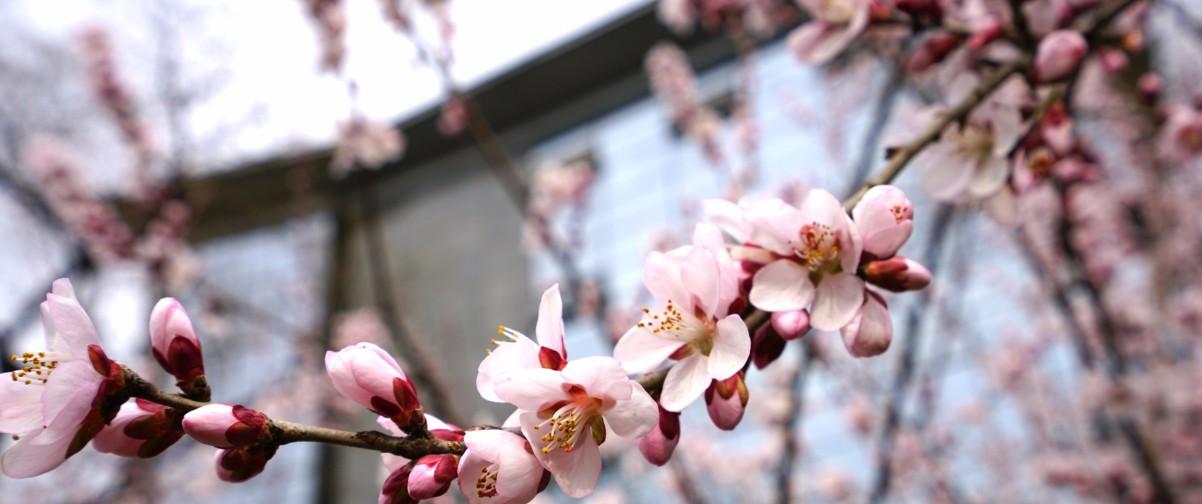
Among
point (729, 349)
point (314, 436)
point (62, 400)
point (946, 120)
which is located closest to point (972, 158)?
point (946, 120)

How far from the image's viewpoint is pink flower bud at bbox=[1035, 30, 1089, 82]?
776mm

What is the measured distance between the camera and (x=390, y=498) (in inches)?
20.1

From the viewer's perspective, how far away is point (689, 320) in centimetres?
57

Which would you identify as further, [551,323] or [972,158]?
[972,158]

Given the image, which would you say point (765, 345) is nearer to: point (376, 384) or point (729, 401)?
point (729, 401)

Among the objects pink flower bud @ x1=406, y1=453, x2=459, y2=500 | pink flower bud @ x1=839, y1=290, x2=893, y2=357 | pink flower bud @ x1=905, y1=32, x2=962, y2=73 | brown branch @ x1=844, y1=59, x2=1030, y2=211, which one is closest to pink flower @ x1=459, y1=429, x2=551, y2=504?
pink flower bud @ x1=406, y1=453, x2=459, y2=500

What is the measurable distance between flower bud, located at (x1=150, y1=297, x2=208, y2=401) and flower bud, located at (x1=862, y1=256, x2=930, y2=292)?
480mm

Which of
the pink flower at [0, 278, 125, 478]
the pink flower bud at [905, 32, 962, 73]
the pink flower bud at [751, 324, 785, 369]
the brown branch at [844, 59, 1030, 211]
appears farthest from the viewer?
the pink flower bud at [905, 32, 962, 73]

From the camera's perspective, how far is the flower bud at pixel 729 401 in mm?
537

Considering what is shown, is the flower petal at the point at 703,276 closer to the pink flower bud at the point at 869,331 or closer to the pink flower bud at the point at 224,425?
the pink flower bud at the point at 869,331

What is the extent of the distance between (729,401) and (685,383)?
33 mm

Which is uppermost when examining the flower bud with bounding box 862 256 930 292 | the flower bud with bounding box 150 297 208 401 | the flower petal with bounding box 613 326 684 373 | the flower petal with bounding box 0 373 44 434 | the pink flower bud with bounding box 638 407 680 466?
the flower petal with bounding box 0 373 44 434

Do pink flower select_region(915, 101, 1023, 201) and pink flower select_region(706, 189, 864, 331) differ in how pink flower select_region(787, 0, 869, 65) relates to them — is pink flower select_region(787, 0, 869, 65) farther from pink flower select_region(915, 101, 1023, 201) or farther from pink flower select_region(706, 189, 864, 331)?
pink flower select_region(706, 189, 864, 331)

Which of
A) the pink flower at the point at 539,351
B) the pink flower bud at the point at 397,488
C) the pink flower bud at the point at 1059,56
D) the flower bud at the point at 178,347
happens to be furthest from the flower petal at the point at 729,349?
the pink flower bud at the point at 1059,56
